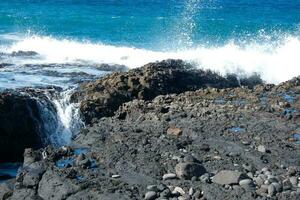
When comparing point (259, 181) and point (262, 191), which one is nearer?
point (262, 191)

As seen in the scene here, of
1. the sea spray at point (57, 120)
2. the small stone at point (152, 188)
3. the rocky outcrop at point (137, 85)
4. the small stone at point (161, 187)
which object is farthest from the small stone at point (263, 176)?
the sea spray at point (57, 120)

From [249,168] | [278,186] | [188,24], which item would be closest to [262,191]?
[278,186]

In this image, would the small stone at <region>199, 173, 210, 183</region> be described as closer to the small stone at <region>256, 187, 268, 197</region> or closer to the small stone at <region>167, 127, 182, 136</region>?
the small stone at <region>256, 187, 268, 197</region>

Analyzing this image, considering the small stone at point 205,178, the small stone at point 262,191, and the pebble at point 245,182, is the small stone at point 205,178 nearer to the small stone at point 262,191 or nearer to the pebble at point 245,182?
the pebble at point 245,182

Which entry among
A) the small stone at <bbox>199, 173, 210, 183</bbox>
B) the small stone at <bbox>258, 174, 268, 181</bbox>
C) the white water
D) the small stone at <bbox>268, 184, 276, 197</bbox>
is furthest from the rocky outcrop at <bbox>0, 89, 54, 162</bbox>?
the small stone at <bbox>268, 184, 276, 197</bbox>

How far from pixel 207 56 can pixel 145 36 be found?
46.2ft

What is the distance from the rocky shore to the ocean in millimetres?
4292

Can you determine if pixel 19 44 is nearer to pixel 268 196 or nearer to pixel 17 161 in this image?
pixel 17 161

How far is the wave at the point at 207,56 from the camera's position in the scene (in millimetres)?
26297

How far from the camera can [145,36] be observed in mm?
40625

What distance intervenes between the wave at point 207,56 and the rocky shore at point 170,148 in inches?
197

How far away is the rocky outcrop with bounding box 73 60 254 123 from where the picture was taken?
1984 cm

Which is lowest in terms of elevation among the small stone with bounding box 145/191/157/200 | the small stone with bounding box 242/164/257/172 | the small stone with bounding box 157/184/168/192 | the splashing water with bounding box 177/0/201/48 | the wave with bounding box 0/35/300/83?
the small stone with bounding box 145/191/157/200

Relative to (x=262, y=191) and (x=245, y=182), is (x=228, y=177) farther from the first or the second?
(x=262, y=191)
